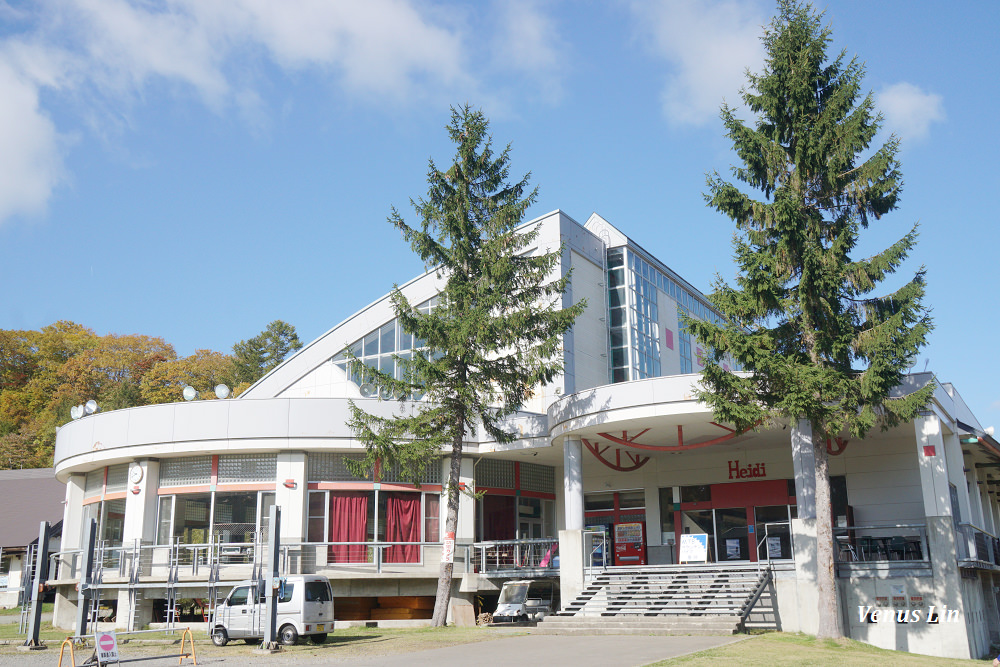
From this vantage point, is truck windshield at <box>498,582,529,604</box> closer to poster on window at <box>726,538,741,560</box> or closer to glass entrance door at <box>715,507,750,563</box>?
glass entrance door at <box>715,507,750,563</box>

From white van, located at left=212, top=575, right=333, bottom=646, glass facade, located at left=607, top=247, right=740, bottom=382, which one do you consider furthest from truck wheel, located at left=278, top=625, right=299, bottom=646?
glass facade, located at left=607, top=247, right=740, bottom=382

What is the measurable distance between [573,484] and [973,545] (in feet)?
32.9

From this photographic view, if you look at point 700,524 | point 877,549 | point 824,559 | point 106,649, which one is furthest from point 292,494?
point 877,549

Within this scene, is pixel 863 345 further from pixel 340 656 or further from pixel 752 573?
pixel 340 656

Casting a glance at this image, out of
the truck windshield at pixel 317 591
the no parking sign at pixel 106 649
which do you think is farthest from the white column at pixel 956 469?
the no parking sign at pixel 106 649

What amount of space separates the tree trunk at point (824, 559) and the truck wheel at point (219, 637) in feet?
42.4

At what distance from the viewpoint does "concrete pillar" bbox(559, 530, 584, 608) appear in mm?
22578

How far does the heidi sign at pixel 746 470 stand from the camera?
28000mm

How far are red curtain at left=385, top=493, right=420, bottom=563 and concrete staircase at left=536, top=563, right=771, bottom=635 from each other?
256 inches

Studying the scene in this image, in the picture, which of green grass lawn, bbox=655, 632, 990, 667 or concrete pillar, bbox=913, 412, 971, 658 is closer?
green grass lawn, bbox=655, 632, 990, 667

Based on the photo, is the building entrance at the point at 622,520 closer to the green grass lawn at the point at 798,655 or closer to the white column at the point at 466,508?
the white column at the point at 466,508

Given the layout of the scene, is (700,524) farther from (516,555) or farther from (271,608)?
(271,608)

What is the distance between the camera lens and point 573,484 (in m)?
24.0

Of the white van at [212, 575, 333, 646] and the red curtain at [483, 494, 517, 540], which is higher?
the red curtain at [483, 494, 517, 540]
